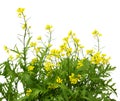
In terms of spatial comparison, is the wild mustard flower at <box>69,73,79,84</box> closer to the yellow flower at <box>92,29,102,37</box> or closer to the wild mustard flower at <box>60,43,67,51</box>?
the wild mustard flower at <box>60,43,67,51</box>

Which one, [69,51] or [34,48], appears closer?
[69,51]

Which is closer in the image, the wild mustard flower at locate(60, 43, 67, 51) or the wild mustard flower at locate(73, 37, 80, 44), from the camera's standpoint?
the wild mustard flower at locate(60, 43, 67, 51)

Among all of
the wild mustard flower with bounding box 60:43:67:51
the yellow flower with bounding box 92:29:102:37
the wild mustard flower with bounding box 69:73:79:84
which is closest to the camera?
the wild mustard flower with bounding box 69:73:79:84

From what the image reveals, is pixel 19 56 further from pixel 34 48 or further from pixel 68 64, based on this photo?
Answer: pixel 68 64

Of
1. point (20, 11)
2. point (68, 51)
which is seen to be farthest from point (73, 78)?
point (20, 11)

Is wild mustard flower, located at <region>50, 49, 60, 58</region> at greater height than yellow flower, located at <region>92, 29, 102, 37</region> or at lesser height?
→ lesser

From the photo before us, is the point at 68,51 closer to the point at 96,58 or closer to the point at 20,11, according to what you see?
the point at 96,58

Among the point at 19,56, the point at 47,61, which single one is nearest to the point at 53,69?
the point at 47,61

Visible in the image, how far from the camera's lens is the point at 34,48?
3543mm

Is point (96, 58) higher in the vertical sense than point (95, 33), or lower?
lower

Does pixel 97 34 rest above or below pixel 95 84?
above

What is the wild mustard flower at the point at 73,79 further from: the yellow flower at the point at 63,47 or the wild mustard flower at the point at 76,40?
the wild mustard flower at the point at 76,40

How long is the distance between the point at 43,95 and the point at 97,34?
25.9 inches

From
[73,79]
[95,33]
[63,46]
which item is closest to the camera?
[73,79]
